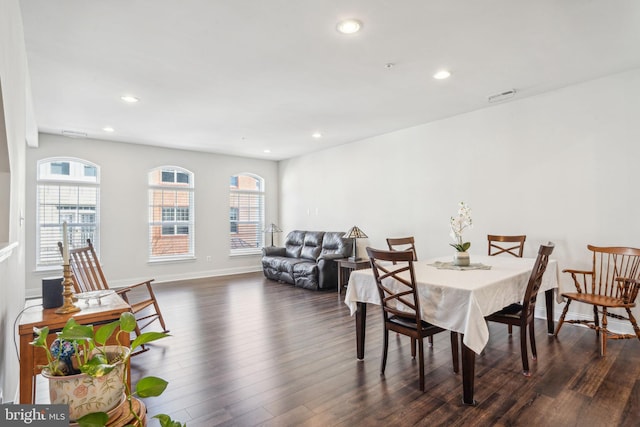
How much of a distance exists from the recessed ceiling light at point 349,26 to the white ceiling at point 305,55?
0.17 ft

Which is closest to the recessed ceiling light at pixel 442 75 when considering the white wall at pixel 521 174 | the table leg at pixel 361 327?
the white wall at pixel 521 174

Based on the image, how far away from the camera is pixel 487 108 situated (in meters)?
4.54

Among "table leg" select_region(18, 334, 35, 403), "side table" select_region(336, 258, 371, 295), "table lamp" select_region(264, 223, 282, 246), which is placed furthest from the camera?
"table lamp" select_region(264, 223, 282, 246)

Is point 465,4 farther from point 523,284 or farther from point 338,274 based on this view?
point 338,274

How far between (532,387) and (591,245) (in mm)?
1982

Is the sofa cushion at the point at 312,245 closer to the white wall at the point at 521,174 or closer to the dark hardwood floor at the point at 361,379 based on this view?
the white wall at the point at 521,174

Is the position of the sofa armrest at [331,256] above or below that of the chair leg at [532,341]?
above

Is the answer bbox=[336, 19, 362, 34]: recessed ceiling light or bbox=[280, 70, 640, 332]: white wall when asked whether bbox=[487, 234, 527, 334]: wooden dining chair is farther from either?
bbox=[336, 19, 362, 34]: recessed ceiling light

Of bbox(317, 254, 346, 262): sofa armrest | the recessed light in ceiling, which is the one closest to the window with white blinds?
the recessed light in ceiling

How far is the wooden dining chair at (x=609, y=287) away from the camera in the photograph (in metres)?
3.00

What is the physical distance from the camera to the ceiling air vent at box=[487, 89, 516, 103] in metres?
3.98

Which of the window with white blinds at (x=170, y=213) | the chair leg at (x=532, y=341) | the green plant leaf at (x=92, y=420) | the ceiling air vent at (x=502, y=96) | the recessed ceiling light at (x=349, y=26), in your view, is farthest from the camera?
the window with white blinds at (x=170, y=213)

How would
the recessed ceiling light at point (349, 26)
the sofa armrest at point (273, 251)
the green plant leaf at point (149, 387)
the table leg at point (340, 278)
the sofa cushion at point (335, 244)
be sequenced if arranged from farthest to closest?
the sofa armrest at point (273, 251), the sofa cushion at point (335, 244), the table leg at point (340, 278), the recessed ceiling light at point (349, 26), the green plant leaf at point (149, 387)

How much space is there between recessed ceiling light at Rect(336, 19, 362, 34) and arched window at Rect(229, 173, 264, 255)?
5.61 metres
